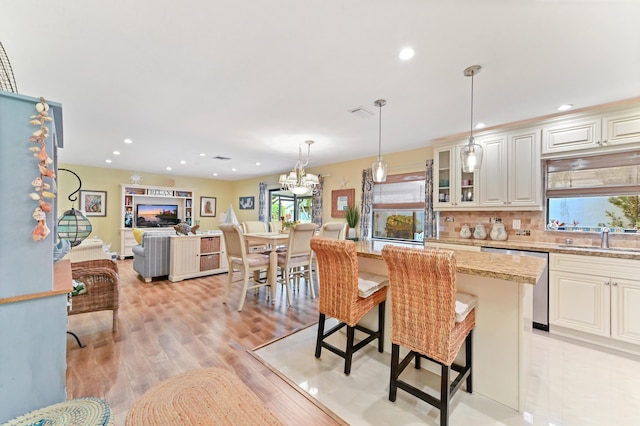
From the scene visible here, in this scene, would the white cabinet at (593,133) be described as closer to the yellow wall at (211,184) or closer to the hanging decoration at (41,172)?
the yellow wall at (211,184)

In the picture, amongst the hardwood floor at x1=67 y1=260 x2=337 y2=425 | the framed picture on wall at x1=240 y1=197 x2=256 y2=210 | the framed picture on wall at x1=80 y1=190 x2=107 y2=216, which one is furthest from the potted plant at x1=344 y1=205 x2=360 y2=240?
the framed picture on wall at x1=80 y1=190 x2=107 y2=216

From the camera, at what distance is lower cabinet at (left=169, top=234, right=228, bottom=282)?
464 cm

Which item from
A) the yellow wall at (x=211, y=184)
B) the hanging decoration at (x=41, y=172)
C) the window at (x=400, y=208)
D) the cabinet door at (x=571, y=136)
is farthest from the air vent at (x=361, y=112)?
the hanging decoration at (x=41, y=172)

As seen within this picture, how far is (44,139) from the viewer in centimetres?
123

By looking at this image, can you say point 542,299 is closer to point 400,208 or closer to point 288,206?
point 400,208

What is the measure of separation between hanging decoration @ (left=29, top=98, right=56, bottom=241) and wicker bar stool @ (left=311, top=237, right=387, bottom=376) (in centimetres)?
155

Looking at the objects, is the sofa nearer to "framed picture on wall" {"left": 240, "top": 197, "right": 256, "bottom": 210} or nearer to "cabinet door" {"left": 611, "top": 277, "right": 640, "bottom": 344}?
"framed picture on wall" {"left": 240, "top": 197, "right": 256, "bottom": 210}

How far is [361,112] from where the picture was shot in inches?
120

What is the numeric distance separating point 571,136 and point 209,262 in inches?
225

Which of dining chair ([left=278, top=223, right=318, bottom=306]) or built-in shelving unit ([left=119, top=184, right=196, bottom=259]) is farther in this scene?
built-in shelving unit ([left=119, top=184, right=196, bottom=259])

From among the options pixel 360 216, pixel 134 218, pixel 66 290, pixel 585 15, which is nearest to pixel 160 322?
pixel 66 290

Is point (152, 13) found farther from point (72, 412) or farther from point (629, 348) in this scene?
point (629, 348)

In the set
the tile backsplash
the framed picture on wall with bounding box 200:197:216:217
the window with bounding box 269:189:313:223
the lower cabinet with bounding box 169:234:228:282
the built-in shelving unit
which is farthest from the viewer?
the framed picture on wall with bounding box 200:197:216:217

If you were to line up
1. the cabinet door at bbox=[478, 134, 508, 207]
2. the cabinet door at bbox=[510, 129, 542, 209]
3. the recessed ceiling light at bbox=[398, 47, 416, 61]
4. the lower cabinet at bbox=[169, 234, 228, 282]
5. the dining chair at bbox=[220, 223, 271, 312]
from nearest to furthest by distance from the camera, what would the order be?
the recessed ceiling light at bbox=[398, 47, 416, 61] → the cabinet door at bbox=[510, 129, 542, 209] → the dining chair at bbox=[220, 223, 271, 312] → the cabinet door at bbox=[478, 134, 508, 207] → the lower cabinet at bbox=[169, 234, 228, 282]
